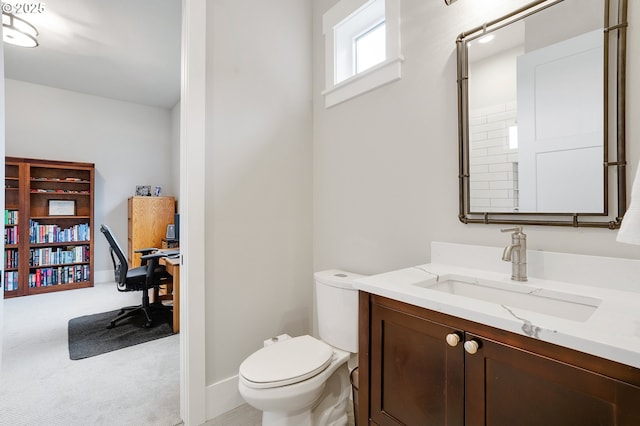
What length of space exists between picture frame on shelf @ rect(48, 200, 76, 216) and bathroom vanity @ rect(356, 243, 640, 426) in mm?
5070

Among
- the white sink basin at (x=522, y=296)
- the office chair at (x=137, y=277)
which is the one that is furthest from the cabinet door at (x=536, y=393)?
the office chair at (x=137, y=277)

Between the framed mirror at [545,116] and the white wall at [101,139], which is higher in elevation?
the white wall at [101,139]

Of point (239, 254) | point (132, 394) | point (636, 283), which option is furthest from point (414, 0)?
point (132, 394)

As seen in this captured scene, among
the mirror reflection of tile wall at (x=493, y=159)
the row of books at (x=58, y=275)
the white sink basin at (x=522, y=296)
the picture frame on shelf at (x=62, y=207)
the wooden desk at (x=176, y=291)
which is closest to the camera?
the white sink basin at (x=522, y=296)

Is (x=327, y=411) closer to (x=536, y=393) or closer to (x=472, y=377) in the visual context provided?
(x=472, y=377)

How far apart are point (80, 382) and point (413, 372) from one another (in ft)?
7.36

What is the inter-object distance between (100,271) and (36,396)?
3314 mm

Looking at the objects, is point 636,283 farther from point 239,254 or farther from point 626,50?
point 239,254

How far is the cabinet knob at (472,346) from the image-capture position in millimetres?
781

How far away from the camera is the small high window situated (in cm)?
170

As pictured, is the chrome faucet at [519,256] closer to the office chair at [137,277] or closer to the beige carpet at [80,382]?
the beige carpet at [80,382]

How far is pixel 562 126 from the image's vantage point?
1.10 m

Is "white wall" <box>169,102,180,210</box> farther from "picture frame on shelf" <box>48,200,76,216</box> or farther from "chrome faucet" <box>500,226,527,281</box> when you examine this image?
"chrome faucet" <box>500,226,527,281</box>

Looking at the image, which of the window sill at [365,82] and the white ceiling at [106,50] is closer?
the window sill at [365,82]
